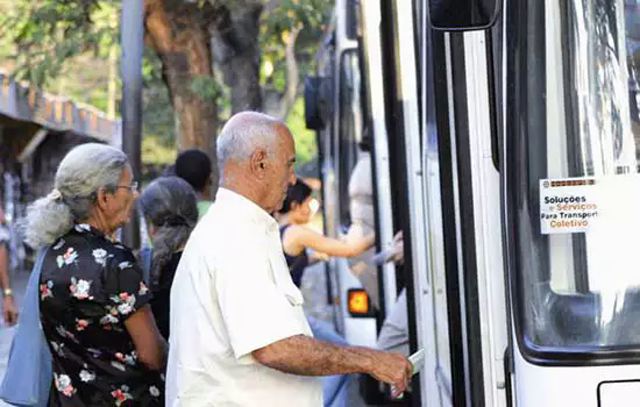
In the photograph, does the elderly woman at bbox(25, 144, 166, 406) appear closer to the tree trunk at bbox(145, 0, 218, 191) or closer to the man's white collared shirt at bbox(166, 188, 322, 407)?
the man's white collared shirt at bbox(166, 188, 322, 407)

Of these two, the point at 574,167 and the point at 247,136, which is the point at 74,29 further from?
the point at 574,167

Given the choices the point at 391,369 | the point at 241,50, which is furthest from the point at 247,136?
the point at 241,50

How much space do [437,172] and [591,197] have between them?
2.96 ft

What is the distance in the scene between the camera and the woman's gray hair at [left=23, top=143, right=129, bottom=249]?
472cm

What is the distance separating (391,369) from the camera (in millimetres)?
3869

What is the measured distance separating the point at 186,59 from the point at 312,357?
33.7ft

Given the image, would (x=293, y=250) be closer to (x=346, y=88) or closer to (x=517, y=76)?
(x=346, y=88)

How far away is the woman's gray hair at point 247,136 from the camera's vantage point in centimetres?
402

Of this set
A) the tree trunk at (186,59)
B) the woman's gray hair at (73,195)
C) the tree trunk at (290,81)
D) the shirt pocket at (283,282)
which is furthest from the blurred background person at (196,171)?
the tree trunk at (290,81)

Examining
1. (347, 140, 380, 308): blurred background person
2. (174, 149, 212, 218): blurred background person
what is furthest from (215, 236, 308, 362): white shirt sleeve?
(347, 140, 380, 308): blurred background person

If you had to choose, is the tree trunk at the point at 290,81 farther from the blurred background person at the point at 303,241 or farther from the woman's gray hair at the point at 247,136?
the woman's gray hair at the point at 247,136

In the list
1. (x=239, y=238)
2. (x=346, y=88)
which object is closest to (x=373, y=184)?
(x=346, y=88)

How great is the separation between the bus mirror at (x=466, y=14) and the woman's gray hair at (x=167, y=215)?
76.1 inches

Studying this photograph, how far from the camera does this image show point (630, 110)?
3852 millimetres
